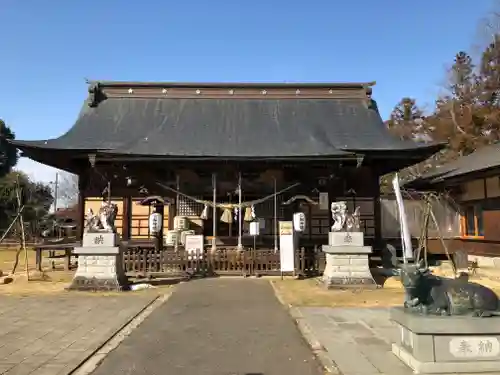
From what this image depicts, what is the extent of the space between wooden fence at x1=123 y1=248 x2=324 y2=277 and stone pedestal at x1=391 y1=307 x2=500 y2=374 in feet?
32.0

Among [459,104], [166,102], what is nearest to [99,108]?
[166,102]

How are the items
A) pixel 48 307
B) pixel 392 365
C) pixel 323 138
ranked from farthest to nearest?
pixel 323 138, pixel 48 307, pixel 392 365

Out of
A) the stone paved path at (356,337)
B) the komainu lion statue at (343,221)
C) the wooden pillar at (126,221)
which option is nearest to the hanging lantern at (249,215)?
the komainu lion statue at (343,221)

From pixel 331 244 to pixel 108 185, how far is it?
8.28 m

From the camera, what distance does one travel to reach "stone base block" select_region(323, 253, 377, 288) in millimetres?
12367

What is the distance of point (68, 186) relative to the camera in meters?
58.1

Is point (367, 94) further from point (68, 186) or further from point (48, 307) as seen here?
point (68, 186)

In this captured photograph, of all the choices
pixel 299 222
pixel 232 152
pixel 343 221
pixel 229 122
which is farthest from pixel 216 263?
pixel 229 122

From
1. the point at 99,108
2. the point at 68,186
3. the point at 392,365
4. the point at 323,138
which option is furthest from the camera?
the point at 68,186

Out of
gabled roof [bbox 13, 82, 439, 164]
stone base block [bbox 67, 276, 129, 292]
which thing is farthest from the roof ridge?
stone base block [bbox 67, 276, 129, 292]

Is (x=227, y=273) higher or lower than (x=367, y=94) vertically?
lower

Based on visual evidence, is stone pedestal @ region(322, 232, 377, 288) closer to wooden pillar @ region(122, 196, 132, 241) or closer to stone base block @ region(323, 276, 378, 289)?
stone base block @ region(323, 276, 378, 289)

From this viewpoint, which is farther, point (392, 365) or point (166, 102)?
point (166, 102)

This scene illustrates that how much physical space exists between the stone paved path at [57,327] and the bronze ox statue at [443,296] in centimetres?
427
